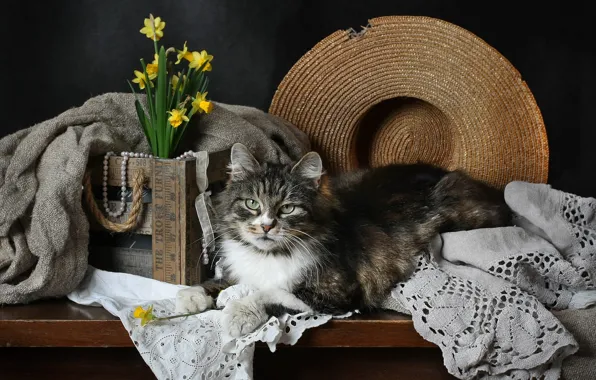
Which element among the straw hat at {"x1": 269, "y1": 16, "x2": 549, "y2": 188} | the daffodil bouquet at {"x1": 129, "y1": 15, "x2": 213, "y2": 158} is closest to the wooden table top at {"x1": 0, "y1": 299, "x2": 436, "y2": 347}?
the daffodil bouquet at {"x1": 129, "y1": 15, "x2": 213, "y2": 158}

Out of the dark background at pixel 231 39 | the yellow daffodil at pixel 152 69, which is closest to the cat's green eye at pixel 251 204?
the yellow daffodil at pixel 152 69

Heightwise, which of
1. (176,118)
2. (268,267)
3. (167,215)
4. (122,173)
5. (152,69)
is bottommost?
(268,267)

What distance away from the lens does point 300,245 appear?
1.83m

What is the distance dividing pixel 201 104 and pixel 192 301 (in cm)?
53

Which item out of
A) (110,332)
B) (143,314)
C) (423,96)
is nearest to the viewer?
(143,314)

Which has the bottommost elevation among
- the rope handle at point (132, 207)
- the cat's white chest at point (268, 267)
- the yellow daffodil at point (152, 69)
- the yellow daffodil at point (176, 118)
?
the cat's white chest at point (268, 267)

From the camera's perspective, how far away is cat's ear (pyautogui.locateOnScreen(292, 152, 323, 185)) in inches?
72.4

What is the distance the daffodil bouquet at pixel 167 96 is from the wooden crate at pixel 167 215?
0.31 ft

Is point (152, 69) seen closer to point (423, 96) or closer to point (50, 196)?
point (50, 196)

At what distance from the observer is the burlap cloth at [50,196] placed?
1.87 m

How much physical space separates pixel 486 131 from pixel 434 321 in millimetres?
1124

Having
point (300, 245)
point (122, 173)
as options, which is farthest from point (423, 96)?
point (122, 173)

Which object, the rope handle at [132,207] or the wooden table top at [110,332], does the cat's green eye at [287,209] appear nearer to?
the wooden table top at [110,332]

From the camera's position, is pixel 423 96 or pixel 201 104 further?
pixel 423 96
